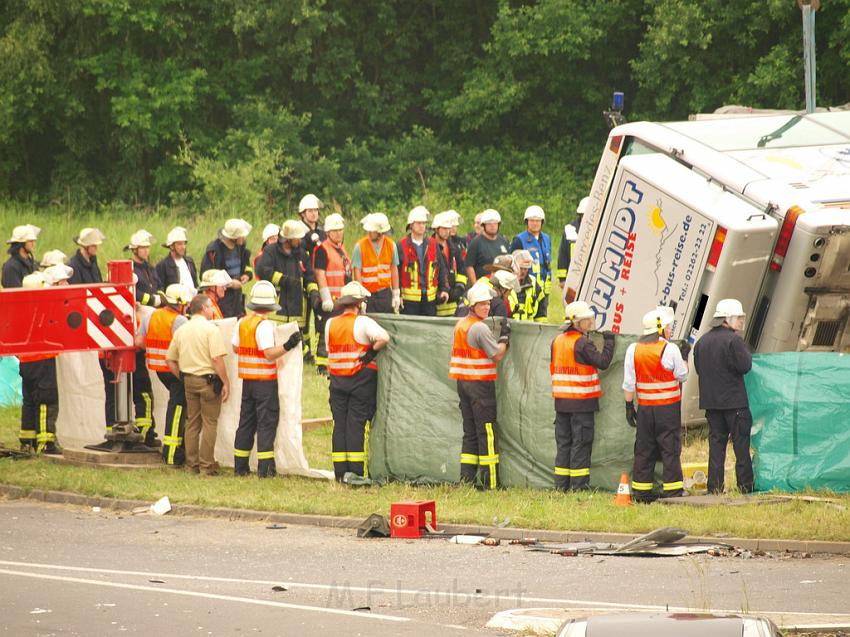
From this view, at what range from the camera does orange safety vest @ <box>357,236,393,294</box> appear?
18.7 m

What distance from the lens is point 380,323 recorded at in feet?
49.6

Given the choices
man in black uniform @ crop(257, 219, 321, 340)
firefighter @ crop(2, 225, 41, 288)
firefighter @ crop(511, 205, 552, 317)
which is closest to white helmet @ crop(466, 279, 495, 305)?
firefighter @ crop(511, 205, 552, 317)

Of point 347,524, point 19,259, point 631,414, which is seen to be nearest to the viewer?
point 347,524

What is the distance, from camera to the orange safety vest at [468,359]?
1418 centimetres

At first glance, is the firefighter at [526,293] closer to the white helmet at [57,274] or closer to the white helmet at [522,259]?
the white helmet at [522,259]

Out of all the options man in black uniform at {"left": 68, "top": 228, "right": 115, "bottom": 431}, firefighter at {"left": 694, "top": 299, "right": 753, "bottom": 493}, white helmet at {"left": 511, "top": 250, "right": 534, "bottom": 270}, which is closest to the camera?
firefighter at {"left": 694, "top": 299, "right": 753, "bottom": 493}

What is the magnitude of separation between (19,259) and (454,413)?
6.16 m

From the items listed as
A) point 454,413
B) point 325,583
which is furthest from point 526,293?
point 325,583

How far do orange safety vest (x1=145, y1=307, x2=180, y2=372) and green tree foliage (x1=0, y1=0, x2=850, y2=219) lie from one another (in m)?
20.2

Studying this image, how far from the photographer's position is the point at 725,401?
43.9 feet

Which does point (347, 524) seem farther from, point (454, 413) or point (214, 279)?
point (214, 279)

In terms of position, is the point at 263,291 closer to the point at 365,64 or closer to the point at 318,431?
the point at 318,431

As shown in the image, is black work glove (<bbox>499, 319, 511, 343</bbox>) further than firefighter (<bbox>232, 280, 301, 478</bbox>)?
No

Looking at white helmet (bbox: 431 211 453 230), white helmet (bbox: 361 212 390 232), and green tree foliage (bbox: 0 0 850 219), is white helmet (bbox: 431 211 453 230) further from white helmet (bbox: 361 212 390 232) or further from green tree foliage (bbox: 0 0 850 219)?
green tree foliage (bbox: 0 0 850 219)
